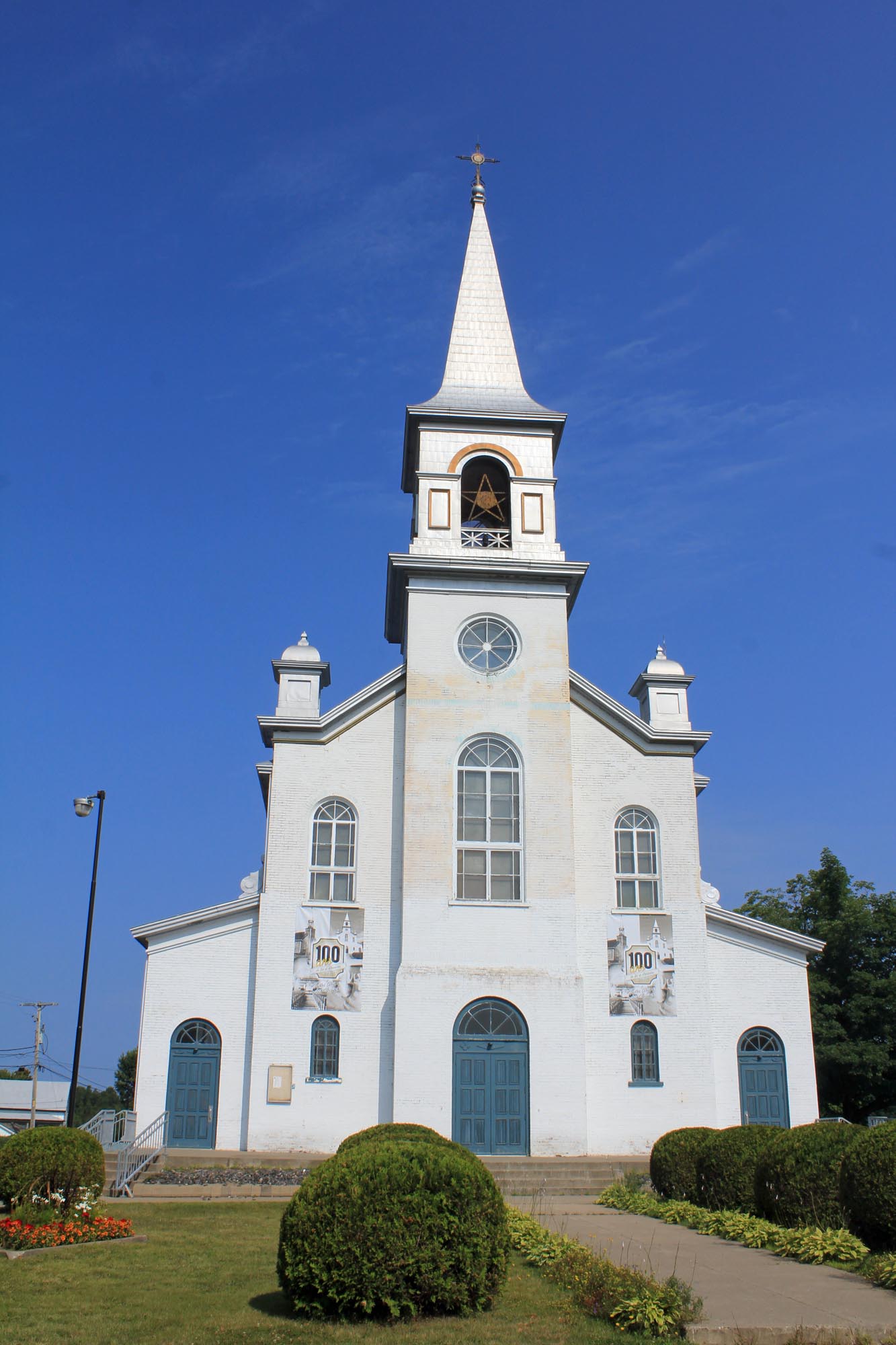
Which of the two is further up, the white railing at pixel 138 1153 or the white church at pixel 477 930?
the white church at pixel 477 930

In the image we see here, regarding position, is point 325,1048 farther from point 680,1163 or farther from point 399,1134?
point 399,1134

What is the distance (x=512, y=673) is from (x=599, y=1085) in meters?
9.56

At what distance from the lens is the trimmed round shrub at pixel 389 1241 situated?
31.0ft

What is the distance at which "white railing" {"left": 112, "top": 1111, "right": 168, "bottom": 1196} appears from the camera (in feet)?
67.2

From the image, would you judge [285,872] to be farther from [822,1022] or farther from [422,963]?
[822,1022]

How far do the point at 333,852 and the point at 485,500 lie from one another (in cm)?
1018

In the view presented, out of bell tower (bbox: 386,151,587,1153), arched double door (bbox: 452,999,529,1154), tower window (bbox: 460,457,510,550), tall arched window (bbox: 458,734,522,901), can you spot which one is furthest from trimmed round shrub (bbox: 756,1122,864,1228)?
tower window (bbox: 460,457,510,550)

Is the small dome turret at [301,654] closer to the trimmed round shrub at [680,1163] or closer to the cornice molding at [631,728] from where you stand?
the cornice molding at [631,728]

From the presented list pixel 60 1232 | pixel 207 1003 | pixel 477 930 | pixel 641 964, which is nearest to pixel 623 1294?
pixel 60 1232

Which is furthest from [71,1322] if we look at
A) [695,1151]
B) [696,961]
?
[696,961]

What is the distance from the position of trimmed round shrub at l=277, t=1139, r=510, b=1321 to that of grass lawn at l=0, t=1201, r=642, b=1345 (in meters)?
0.22

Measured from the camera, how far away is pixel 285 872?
85.6 ft

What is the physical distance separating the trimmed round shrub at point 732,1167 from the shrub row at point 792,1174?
13mm

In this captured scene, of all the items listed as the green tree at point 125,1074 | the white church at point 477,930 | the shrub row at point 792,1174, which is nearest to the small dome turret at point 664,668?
the white church at point 477,930
